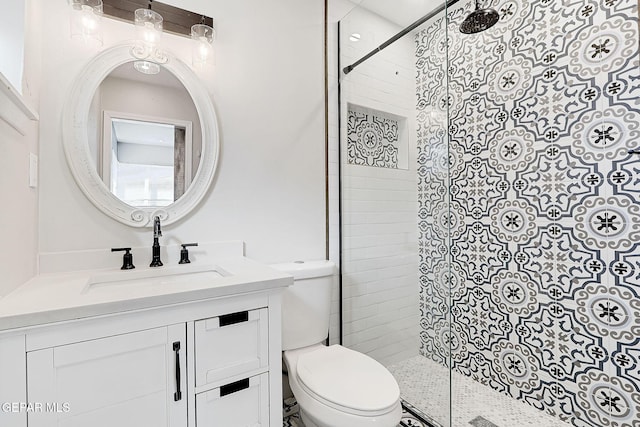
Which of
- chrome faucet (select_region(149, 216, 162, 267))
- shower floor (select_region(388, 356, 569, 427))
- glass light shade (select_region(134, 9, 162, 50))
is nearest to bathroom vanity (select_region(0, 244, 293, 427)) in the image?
chrome faucet (select_region(149, 216, 162, 267))

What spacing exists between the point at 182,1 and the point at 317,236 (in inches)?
55.1

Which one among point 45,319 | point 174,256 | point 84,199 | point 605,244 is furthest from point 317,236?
point 605,244

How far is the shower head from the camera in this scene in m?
1.58

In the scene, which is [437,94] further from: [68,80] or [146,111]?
[68,80]

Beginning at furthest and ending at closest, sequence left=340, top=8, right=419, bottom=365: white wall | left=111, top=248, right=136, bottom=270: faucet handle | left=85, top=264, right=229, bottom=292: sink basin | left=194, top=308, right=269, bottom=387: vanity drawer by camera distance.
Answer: left=340, top=8, right=419, bottom=365: white wall < left=111, top=248, right=136, bottom=270: faucet handle < left=85, top=264, right=229, bottom=292: sink basin < left=194, top=308, right=269, bottom=387: vanity drawer

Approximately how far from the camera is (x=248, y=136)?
1641mm

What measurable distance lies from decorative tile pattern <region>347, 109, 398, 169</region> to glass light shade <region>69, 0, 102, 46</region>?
1306 millimetres

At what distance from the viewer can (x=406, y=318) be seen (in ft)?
5.41

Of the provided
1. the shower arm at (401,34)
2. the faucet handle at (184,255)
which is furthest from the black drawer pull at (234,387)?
the shower arm at (401,34)

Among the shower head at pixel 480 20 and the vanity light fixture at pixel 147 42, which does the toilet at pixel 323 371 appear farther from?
the shower head at pixel 480 20

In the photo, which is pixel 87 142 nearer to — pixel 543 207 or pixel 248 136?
pixel 248 136

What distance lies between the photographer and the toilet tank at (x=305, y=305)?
5.00 feet

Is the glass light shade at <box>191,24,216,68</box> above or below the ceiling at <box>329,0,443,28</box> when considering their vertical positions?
below

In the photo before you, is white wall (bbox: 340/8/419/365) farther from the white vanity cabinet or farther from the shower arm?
the white vanity cabinet
